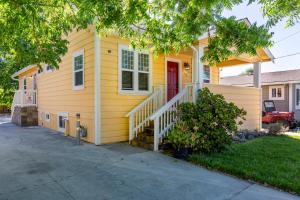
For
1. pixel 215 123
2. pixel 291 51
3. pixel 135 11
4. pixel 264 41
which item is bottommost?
pixel 215 123

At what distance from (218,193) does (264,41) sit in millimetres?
2976

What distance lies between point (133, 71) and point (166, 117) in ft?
7.95

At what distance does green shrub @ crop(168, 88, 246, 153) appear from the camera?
20.1 feet

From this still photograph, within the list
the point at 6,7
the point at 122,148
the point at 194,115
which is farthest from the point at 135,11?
the point at 122,148

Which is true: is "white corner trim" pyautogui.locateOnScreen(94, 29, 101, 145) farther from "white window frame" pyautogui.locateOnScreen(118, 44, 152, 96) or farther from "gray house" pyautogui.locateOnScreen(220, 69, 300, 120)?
"gray house" pyautogui.locateOnScreen(220, 69, 300, 120)

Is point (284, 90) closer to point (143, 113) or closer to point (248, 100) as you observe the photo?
point (248, 100)

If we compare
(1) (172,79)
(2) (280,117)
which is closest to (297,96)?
(2) (280,117)

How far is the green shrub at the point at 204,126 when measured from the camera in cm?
614

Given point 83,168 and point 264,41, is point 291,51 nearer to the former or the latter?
point 264,41

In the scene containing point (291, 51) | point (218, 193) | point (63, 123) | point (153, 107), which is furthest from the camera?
point (291, 51)

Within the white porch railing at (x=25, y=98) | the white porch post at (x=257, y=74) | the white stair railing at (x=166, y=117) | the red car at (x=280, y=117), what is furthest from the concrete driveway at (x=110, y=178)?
the red car at (x=280, y=117)

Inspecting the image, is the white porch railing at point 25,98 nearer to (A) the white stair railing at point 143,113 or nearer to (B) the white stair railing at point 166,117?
(A) the white stair railing at point 143,113

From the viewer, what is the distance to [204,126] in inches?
251

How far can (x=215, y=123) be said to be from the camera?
6426 mm
